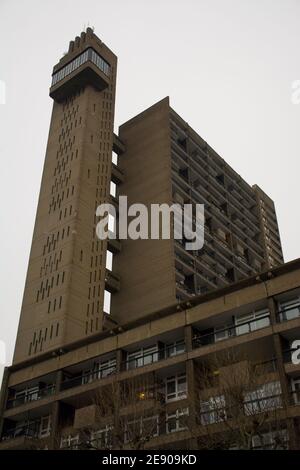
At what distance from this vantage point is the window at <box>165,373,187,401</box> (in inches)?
1388

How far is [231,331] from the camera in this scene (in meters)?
35.2

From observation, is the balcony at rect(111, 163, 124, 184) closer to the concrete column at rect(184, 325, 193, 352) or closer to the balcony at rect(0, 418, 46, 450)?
the balcony at rect(0, 418, 46, 450)

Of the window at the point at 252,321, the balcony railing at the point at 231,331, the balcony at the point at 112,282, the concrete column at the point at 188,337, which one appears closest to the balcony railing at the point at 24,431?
the concrete column at the point at 188,337

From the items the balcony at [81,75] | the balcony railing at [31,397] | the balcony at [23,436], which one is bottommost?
the balcony at [23,436]

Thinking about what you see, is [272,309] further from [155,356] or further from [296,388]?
[155,356]

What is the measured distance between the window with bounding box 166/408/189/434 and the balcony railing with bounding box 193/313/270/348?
4.03 meters

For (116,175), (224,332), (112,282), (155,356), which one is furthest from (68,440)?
(116,175)

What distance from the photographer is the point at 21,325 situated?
5706cm

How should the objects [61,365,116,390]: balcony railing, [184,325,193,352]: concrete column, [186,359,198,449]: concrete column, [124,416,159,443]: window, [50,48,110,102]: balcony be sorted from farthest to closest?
[50,48,110,102]: balcony → [61,365,116,390]: balcony railing → [184,325,193,352]: concrete column → [186,359,198,449]: concrete column → [124,416,159,443]: window

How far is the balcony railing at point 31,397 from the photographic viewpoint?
41447 mm

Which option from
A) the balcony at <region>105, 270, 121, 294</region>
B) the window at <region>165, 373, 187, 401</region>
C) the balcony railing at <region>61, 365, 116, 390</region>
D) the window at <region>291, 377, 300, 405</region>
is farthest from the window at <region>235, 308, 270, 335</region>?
the balcony at <region>105, 270, 121, 294</region>

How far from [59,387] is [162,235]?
2668 centimetres

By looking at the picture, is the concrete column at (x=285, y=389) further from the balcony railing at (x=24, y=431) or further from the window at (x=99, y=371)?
the balcony railing at (x=24, y=431)

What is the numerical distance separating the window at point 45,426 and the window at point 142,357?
7.70 metres
